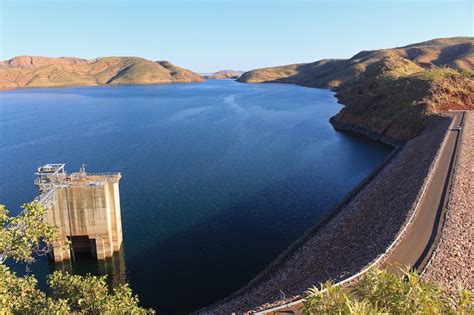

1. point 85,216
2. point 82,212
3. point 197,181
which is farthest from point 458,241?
point 197,181

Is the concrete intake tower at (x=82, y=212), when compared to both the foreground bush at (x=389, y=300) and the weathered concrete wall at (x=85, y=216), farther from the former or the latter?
the foreground bush at (x=389, y=300)

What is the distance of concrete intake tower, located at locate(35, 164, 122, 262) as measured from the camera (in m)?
36.5

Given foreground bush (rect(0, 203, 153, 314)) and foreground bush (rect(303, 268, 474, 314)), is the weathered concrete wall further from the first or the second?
foreground bush (rect(303, 268, 474, 314))

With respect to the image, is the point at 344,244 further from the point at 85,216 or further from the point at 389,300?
the point at 85,216

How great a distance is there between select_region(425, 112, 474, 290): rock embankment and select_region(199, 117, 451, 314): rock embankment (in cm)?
358

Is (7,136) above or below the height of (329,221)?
above

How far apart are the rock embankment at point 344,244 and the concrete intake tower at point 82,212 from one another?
15.0 meters

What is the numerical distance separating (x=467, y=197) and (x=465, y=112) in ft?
186

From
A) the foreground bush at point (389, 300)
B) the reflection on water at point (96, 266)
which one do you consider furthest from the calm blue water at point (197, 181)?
the foreground bush at point (389, 300)

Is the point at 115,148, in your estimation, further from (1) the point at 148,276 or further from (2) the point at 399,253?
(2) the point at 399,253

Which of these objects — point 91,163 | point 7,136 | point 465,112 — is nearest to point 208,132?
point 91,163

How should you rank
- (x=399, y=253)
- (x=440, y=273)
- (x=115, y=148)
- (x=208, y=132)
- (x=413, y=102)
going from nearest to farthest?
(x=440, y=273)
(x=399, y=253)
(x=115, y=148)
(x=413, y=102)
(x=208, y=132)

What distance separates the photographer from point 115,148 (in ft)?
271

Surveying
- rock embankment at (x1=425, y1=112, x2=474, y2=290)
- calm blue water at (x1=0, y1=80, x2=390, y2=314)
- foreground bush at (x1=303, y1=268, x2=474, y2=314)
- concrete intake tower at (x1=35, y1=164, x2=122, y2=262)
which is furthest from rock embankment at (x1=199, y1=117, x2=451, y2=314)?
concrete intake tower at (x1=35, y1=164, x2=122, y2=262)
